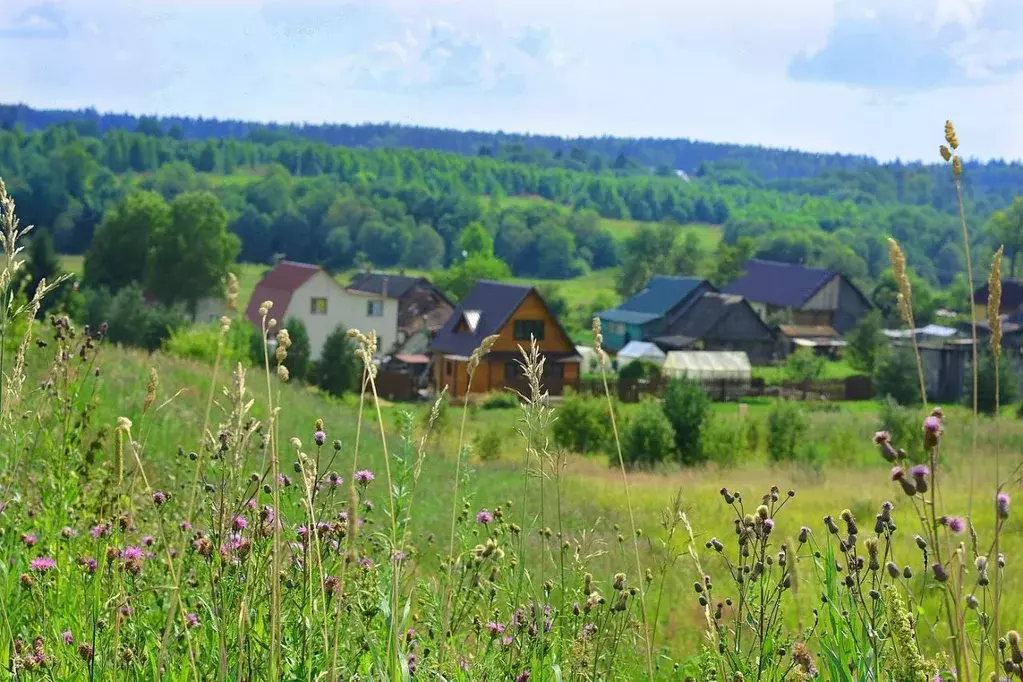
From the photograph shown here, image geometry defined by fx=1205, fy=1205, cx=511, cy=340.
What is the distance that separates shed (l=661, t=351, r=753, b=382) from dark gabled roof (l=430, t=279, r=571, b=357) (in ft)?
20.9

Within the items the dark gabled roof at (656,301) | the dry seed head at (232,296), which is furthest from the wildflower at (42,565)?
the dark gabled roof at (656,301)

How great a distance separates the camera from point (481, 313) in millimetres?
48688

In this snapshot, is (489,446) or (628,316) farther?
(628,316)

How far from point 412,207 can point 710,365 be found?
8135cm

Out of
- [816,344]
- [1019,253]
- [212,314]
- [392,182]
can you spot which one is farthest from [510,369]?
[392,182]

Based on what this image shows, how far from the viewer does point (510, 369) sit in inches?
1911

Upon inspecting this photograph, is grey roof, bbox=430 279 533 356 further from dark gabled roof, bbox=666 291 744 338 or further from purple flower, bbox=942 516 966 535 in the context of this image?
purple flower, bbox=942 516 966 535

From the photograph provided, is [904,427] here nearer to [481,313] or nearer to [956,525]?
[481,313]

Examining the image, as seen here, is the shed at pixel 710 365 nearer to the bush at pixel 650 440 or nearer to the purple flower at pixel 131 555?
the bush at pixel 650 440

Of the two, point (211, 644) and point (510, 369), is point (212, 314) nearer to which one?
point (510, 369)

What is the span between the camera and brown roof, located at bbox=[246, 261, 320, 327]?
5303 cm

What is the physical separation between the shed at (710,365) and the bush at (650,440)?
2387 cm

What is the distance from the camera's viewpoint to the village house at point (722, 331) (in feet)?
208

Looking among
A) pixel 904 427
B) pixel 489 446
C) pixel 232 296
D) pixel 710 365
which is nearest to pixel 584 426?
pixel 489 446
